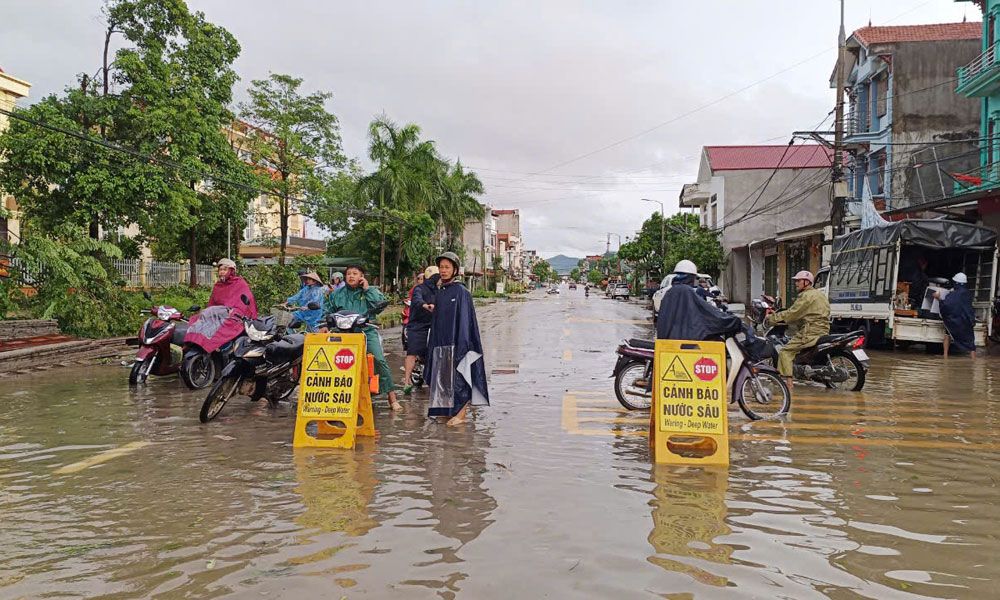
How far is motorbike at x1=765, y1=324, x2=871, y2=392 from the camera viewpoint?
10094mm

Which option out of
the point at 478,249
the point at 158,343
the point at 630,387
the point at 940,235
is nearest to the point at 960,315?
the point at 940,235

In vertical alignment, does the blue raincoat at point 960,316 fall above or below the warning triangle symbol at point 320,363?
above

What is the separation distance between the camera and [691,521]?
14.7 feet

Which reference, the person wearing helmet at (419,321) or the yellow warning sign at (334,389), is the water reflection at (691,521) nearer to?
the yellow warning sign at (334,389)

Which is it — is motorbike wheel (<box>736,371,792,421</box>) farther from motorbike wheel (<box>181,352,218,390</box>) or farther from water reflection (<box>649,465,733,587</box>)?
motorbike wheel (<box>181,352,218,390</box>)

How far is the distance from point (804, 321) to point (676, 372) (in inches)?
192

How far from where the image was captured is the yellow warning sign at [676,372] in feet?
20.1

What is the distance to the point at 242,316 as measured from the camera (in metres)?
9.62

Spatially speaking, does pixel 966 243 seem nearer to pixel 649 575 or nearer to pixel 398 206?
pixel 649 575

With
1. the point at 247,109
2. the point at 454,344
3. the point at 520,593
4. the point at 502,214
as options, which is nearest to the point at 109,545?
the point at 520,593

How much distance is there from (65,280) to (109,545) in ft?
43.4

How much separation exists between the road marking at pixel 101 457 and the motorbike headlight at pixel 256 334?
67.2 inches

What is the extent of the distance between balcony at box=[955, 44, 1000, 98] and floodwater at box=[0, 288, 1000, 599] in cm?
1690

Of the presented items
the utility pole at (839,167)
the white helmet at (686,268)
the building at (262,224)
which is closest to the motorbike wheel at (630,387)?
the white helmet at (686,268)
